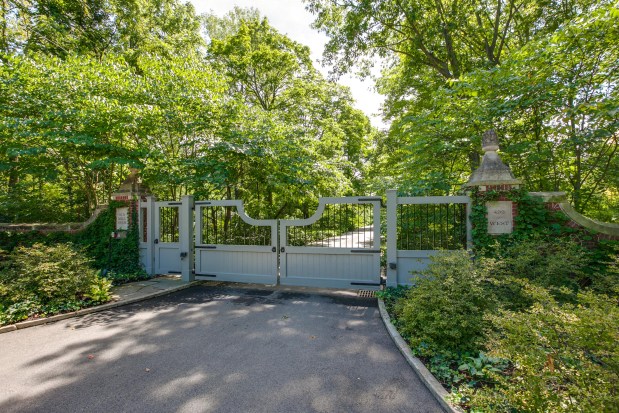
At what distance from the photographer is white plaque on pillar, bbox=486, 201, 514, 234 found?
5426 mm

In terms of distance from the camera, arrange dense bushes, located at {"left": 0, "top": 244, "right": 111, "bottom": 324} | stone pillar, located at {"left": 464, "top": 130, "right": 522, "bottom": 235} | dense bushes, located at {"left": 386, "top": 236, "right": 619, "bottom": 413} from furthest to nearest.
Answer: stone pillar, located at {"left": 464, "top": 130, "right": 522, "bottom": 235}, dense bushes, located at {"left": 0, "top": 244, "right": 111, "bottom": 324}, dense bushes, located at {"left": 386, "top": 236, "right": 619, "bottom": 413}

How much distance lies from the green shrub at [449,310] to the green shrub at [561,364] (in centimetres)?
83

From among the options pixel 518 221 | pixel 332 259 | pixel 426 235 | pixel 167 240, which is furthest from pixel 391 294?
pixel 167 240

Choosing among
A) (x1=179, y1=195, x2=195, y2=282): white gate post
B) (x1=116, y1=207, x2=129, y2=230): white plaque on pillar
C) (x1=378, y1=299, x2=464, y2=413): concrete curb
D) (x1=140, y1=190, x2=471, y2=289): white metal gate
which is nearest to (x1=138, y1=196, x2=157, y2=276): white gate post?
(x1=140, y1=190, x2=471, y2=289): white metal gate

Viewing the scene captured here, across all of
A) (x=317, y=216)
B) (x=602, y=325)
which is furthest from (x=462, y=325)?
(x=317, y=216)

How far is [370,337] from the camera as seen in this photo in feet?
13.2

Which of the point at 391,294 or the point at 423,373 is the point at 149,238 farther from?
A: the point at 423,373

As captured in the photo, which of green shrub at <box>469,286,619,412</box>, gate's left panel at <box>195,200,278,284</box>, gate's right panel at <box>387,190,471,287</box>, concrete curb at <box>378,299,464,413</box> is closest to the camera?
green shrub at <box>469,286,619,412</box>

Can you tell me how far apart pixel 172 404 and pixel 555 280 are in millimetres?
5258

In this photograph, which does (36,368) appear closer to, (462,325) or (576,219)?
(462,325)

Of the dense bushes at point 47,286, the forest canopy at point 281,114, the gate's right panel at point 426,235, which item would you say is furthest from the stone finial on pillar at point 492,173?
the dense bushes at point 47,286

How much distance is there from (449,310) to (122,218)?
8525mm

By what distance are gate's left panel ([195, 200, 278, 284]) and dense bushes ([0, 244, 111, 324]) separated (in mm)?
2196

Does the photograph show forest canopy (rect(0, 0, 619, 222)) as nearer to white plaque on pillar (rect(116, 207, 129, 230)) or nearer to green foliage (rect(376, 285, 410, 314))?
white plaque on pillar (rect(116, 207, 129, 230))
